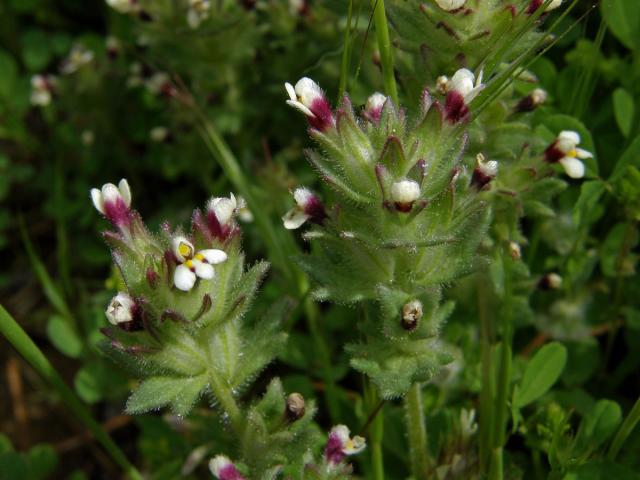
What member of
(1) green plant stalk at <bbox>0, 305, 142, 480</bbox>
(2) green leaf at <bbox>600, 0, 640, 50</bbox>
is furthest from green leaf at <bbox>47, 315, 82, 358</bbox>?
(2) green leaf at <bbox>600, 0, 640, 50</bbox>

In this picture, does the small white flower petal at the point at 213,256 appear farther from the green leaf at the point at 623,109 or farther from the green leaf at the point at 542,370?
the green leaf at the point at 623,109

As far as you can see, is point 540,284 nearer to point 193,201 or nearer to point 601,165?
point 601,165

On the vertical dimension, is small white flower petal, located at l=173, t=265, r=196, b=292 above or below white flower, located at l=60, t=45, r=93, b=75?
above

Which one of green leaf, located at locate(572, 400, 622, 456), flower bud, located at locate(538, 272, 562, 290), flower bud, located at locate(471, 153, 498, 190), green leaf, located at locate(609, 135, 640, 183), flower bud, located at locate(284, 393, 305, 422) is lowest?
green leaf, located at locate(572, 400, 622, 456)

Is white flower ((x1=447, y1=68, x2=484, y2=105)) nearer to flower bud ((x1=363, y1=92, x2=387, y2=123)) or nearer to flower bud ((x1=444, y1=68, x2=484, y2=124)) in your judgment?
flower bud ((x1=444, y1=68, x2=484, y2=124))

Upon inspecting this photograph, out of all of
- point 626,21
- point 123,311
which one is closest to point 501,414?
point 123,311
